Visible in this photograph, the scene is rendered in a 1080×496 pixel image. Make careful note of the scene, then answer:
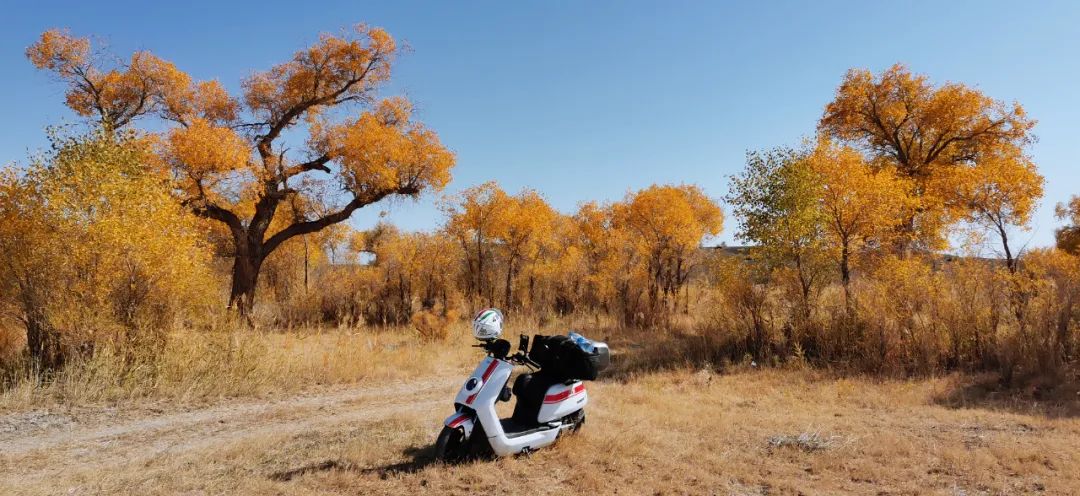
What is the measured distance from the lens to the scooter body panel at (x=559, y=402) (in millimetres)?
5762

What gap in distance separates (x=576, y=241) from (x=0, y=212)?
2587cm

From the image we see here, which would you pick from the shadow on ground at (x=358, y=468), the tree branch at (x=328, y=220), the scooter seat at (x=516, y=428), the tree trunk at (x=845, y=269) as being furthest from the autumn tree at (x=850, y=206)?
the tree branch at (x=328, y=220)

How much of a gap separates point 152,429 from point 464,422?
4.57 metres

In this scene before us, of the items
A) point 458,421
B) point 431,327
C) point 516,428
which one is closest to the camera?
point 458,421

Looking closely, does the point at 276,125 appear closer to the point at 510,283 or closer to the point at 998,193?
the point at 510,283

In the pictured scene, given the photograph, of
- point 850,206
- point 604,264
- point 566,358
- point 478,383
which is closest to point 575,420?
point 566,358

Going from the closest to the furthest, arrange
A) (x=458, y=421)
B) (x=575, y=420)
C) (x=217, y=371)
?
1. (x=458, y=421)
2. (x=575, y=420)
3. (x=217, y=371)

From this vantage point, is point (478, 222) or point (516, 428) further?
point (478, 222)

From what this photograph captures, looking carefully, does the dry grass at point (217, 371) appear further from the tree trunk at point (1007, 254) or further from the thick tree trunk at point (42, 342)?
the tree trunk at point (1007, 254)

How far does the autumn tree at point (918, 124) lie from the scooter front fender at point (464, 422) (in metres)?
20.4

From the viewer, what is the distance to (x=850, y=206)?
1322 cm

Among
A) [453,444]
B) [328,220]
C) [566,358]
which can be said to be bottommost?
[453,444]

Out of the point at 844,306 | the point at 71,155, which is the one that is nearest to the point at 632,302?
the point at 844,306

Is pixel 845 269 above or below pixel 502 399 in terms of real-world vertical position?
above
